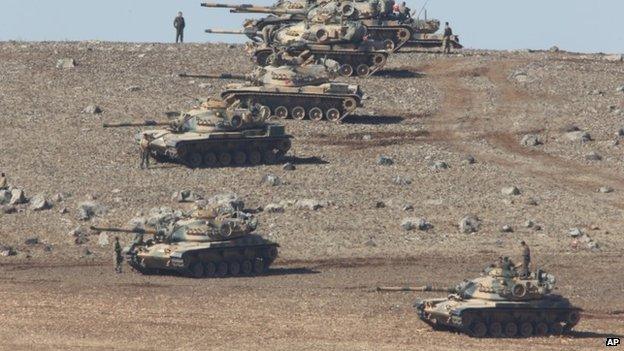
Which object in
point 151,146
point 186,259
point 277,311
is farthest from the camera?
point 151,146

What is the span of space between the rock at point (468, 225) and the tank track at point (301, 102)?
14414 mm

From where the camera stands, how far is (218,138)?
61.1m

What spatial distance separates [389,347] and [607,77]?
4195cm

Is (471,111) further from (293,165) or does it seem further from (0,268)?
(0,268)

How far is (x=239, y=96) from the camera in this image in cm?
6825

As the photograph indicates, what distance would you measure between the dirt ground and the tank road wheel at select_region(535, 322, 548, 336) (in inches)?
20.5

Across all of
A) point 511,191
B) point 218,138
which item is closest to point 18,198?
point 218,138

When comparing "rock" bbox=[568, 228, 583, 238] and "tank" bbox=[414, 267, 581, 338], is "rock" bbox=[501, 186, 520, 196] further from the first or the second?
"tank" bbox=[414, 267, 581, 338]

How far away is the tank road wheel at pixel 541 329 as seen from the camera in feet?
137

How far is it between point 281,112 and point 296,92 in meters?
1.14

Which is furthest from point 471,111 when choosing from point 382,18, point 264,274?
point 264,274

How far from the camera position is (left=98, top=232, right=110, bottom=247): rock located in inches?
2077

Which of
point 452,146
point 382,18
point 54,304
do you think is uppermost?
point 382,18

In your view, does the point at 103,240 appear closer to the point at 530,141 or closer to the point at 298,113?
the point at 298,113
